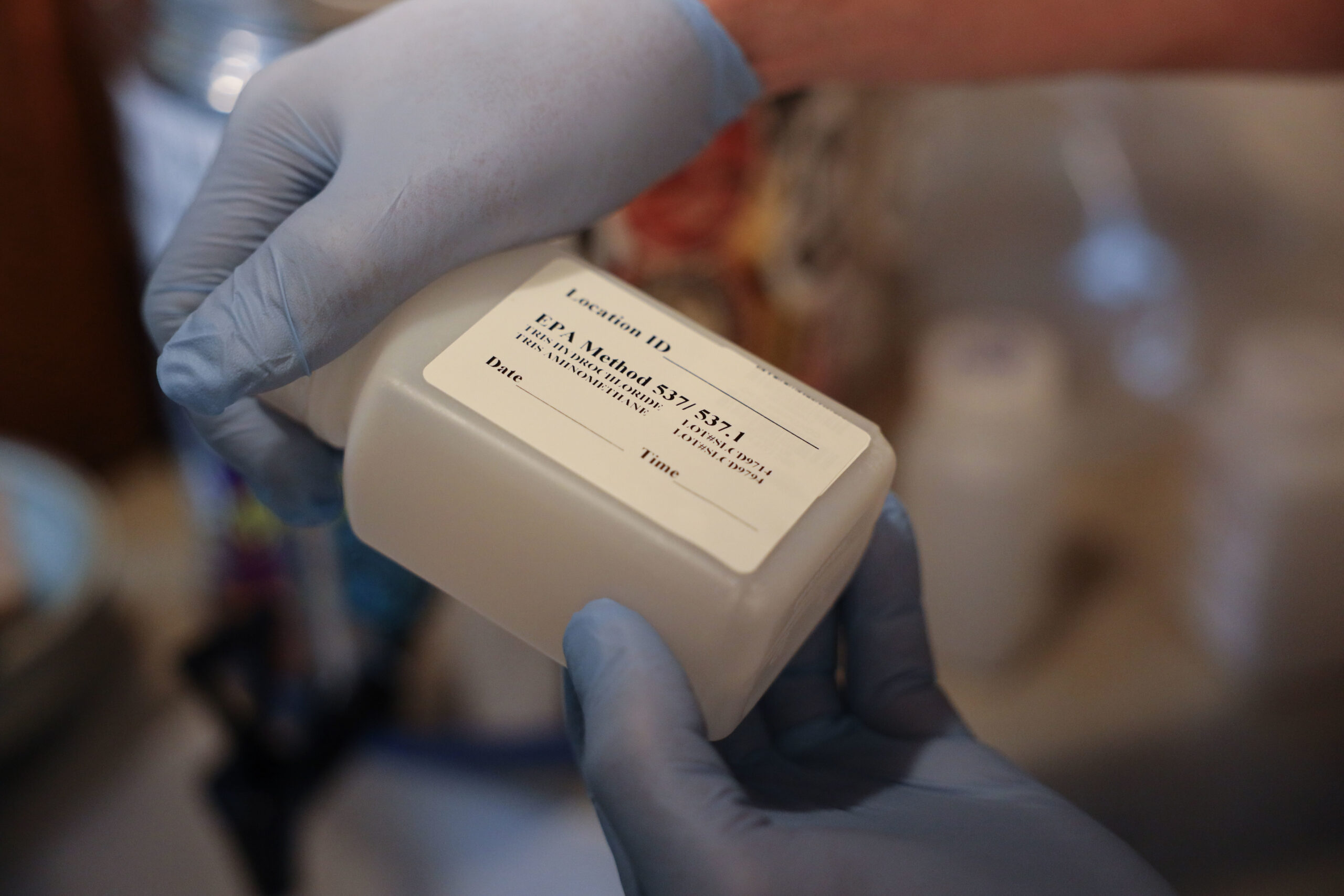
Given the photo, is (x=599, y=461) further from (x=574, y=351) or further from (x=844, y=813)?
(x=844, y=813)

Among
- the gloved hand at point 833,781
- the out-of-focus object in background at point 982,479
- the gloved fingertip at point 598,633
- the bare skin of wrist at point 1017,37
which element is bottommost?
the out-of-focus object in background at point 982,479

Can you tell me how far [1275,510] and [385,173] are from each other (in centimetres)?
74

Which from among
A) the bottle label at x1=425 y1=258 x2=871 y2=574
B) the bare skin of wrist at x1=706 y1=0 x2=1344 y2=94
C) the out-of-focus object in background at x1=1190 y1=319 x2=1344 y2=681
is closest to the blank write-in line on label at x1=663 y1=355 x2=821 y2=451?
the bottle label at x1=425 y1=258 x2=871 y2=574

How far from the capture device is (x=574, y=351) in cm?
41

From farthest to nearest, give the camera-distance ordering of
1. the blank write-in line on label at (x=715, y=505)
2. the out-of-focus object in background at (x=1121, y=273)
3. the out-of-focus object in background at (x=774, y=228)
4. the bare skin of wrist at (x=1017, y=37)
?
the out-of-focus object in background at (x=1121, y=273) < the out-of-focus object in background at (x=774, y=228) < the bare skin of wrist at (x=1017, y=37) < the blank write-in line on label at (x=715, y=505)

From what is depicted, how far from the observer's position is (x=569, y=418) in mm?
390

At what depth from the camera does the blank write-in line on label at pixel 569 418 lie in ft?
1.27

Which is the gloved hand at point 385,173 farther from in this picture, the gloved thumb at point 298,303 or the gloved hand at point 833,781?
the gloved hand at point 833,781

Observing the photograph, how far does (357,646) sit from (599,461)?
0.55 m

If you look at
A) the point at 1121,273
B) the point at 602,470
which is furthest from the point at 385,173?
the point at 1121,273

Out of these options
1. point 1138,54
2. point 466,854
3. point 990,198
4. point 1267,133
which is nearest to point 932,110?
point 990,198

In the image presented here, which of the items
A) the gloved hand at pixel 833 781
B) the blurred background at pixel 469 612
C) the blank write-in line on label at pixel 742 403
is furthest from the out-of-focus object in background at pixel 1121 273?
the blank write-in line on label at pixel 742 403

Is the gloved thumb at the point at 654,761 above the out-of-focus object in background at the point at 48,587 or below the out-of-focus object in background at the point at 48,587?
above

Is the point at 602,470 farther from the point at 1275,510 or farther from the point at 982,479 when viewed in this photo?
the point at 1275,510
